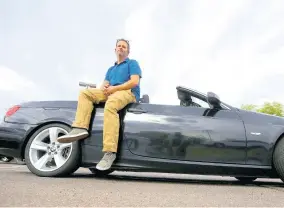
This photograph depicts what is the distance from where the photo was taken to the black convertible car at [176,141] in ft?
14.9

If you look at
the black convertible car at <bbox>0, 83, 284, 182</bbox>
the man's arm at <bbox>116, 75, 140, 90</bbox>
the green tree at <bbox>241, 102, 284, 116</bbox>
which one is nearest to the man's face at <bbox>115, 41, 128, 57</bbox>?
the man's arm at <bbox>116, 75, 140, 90</bbox>

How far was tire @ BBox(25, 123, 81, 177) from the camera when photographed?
4.70 metres

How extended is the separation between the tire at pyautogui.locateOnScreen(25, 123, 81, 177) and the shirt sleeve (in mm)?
1044

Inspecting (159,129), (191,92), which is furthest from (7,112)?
(191,92)

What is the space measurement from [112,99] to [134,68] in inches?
22.6

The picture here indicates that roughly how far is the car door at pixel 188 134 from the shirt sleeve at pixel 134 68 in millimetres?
553

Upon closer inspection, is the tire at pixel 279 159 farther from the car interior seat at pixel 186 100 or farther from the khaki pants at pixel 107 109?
the khaki pants at pixel 107 109

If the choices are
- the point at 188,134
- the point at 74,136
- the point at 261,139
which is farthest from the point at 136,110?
the point at 261,139

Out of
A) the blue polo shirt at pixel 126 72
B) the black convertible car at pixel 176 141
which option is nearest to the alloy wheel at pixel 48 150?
the black convertible car at pixel 176 141

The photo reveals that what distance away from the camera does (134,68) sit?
5047 millimetres

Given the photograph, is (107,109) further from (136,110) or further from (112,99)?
(136,110)

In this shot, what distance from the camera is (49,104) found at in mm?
5090

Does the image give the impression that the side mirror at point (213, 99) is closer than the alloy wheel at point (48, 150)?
Yes

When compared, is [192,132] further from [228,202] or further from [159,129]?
[228,202]
